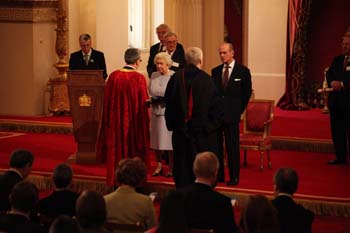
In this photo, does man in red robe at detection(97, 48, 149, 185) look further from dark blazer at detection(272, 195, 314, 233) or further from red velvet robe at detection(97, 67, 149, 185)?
dark blazer at detection(272, 195, 314, 233)

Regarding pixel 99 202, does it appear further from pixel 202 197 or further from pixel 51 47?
pixel 51 47

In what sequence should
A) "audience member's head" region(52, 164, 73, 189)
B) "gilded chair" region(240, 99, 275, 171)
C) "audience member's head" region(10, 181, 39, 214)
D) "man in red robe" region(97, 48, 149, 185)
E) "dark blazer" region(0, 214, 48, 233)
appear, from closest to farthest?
"dark blazer" region(0, 214, 48, 233)
"audience member's head" region(10, 181, 39, 214)
"audience member's head" region(52, 164, 73, 189)
"man in red robe" region(97, 48, 149, 185)
"gilded chair" region(240, 99, 275, 171)

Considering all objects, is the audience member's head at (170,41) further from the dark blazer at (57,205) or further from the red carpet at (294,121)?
the dark blazer at (57,205)

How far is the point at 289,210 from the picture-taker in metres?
5.38

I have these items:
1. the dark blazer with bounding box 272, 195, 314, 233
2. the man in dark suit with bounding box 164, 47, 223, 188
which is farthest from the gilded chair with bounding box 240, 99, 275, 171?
the dark blazer with bounding box 272, 195, 314, 233

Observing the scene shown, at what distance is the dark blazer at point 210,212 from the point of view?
211 inches

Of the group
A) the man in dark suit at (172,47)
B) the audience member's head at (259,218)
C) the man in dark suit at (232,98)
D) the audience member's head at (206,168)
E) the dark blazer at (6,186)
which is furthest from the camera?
the man in dark suit at (172,47)

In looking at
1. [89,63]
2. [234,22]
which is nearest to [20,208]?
[89,63]

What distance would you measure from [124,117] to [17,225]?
3.55 meters

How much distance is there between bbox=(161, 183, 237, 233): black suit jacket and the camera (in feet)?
17.6

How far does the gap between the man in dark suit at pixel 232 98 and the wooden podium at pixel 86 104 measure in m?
1.58

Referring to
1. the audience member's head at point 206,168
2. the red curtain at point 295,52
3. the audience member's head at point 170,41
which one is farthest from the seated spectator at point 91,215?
the red curtain at point 295,52

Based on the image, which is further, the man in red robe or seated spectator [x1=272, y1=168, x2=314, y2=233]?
the man in red robe

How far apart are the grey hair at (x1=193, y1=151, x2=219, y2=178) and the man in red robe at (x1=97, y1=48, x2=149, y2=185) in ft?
9.44
